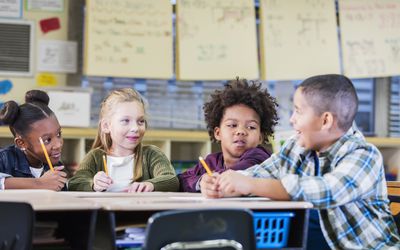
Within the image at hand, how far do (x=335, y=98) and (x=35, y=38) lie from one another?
8.20 ft

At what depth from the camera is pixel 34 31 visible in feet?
12.8

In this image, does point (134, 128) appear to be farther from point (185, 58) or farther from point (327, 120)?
point (185, 58)

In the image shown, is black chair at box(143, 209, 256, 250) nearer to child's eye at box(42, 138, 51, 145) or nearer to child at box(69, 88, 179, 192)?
child at box(69, 88, 179, 192)

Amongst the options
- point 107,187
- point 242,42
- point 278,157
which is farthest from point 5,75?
point 278,157

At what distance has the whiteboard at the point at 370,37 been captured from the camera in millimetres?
4195

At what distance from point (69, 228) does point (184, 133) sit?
218 cm

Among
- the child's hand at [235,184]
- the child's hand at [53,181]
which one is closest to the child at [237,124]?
the child's hand at [53,181]

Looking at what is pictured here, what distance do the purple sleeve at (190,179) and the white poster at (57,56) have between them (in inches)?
63.4

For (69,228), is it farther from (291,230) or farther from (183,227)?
(291,230)

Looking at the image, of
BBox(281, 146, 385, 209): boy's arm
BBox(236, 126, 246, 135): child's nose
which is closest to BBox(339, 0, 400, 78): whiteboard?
BBox(236, 126, 246, 135): child's nose

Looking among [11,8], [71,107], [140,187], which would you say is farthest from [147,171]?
[11,8]

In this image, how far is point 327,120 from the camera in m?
1.81

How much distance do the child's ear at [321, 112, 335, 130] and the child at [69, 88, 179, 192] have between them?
0.75 m

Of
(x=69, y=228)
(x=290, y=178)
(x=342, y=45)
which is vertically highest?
(x=342, y=45)
